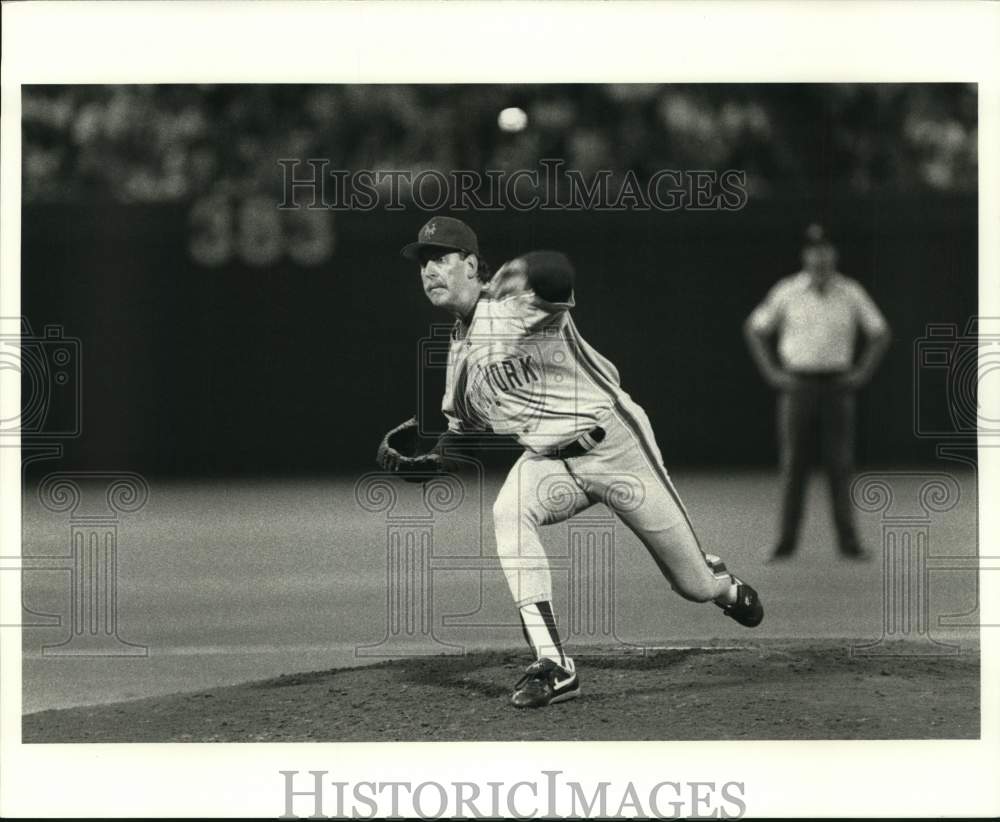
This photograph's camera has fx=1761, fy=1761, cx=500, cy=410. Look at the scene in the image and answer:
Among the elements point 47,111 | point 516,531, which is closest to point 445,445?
point 516,531

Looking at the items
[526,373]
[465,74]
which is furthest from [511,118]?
[526,373]

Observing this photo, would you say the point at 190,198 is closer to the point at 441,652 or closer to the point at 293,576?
the point at 293,576

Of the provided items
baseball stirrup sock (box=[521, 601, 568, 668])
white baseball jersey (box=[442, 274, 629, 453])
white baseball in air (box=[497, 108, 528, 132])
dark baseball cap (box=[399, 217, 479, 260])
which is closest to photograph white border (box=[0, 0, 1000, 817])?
white baseball in air (box=[497, 108, 528, 132])

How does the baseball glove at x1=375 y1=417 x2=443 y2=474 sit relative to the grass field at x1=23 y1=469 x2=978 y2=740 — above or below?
above

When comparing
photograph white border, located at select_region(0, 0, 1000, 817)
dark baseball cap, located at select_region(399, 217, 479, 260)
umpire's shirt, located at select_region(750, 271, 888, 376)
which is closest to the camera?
photograph white border, located at select_region(0, 0, 1000, 817)

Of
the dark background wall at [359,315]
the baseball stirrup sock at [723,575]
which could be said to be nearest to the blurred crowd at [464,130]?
the dark background wall at [359,315]

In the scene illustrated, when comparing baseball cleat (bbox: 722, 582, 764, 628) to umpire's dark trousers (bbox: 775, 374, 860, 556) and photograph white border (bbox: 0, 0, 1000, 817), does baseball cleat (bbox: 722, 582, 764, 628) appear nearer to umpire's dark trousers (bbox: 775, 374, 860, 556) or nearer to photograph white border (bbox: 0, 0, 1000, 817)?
umpire's dark trousers (bbox: 775, 374, 860, 556)
